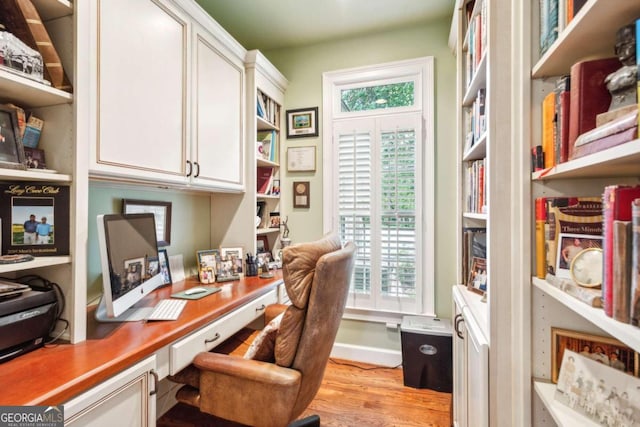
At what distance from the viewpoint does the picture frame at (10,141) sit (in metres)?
0.98

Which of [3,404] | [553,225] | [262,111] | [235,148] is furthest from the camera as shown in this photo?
[262,111]

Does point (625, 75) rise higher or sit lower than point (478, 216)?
higher

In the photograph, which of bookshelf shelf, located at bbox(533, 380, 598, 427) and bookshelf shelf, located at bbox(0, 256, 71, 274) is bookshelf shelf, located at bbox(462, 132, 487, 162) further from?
bookshelf shelf, located at bbox(0, 256, 71, 274)

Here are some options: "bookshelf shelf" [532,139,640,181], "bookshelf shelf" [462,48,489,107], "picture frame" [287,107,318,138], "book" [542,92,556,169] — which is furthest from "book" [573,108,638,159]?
"picture frame" [287,107,318,138]

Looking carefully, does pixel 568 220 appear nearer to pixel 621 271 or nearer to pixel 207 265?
pixel 621 271

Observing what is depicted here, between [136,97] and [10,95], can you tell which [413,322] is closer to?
[136,97]

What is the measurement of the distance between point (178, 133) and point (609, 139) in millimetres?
1797

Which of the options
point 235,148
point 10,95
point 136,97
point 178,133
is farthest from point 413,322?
point 10,95

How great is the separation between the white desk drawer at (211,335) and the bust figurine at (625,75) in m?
1.61

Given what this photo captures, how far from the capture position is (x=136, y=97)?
1.43 metres

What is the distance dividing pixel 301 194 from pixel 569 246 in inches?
85.4

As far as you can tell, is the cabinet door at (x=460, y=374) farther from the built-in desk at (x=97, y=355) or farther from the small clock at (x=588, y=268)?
the built-in desk at (x=97, y=355)

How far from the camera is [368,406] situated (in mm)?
1979

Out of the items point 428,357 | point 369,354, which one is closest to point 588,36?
point 428,357
